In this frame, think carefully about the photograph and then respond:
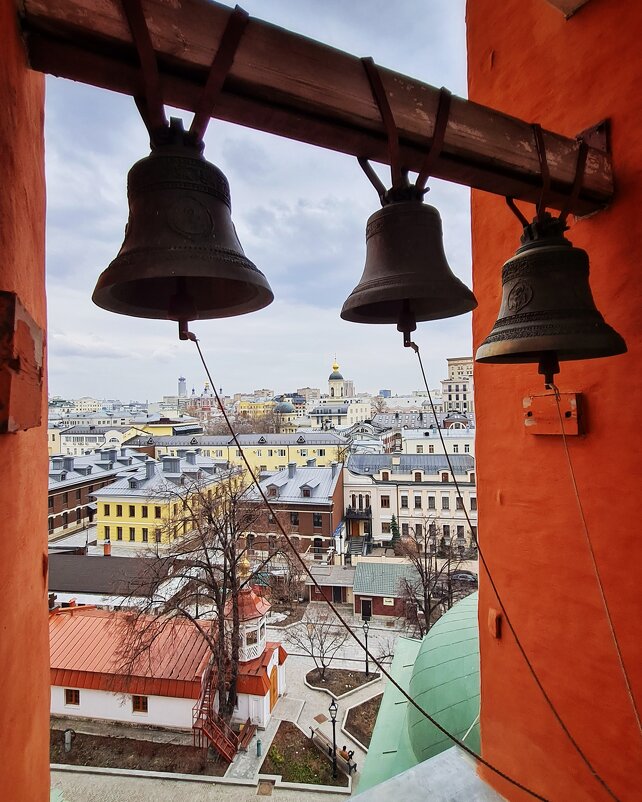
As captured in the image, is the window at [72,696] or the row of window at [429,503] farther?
the row of window at [429,503]

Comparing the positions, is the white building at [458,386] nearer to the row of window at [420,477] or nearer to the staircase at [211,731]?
the row of window at [420,477]

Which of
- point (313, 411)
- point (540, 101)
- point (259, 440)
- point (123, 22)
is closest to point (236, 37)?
point (123, 22)

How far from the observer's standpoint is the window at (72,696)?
1262 centimetres

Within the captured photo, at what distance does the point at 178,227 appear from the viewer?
1.65m

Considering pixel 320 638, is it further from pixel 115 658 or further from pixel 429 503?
pixel 429 503

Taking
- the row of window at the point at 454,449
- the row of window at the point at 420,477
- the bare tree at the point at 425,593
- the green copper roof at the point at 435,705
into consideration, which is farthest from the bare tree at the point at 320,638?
the row of window at the point at 454,449

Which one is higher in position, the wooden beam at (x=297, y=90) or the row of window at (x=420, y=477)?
the wooden beam at (x=297, y=90)

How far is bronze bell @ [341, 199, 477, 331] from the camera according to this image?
1.98 m

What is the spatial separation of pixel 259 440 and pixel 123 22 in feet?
138

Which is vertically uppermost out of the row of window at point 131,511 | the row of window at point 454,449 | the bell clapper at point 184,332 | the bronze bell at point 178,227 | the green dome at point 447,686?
the bronze bell at point 178,227

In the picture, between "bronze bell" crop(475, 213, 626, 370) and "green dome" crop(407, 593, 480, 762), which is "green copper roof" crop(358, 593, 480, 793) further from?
"bronze bell" crop(475, 213, 626, 370)

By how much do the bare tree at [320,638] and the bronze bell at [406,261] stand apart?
15511 millimetres

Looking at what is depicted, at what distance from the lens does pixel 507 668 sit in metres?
2.69

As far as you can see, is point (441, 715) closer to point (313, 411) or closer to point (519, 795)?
point (519, 795)
